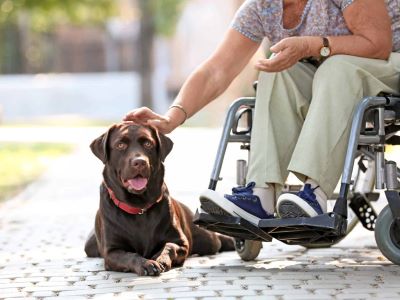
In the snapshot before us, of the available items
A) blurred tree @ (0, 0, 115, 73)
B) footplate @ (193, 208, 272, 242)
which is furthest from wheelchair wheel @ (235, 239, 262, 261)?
blurred tree @ (0, 0, 115, 73)

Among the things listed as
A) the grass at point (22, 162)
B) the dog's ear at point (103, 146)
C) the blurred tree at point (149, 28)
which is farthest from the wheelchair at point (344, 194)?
the blurred tree at point (149, 28)

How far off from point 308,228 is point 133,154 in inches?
40.4

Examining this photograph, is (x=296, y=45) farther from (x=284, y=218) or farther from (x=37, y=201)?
(x=37, y=201)

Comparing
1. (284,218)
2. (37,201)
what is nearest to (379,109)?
(284,218)

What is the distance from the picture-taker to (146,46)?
33219 millimetres

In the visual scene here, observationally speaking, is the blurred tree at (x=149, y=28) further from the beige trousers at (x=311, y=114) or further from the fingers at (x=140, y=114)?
the beige trousers at (x=311, y=114)

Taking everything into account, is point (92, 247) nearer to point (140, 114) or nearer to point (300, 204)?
point (140, 114)

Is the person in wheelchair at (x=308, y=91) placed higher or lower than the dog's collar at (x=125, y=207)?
Result: higher

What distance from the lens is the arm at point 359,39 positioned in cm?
552

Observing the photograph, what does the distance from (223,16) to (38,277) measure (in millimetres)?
27487

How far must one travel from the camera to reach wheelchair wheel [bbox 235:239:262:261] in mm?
6230

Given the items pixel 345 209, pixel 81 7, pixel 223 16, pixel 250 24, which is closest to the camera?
pixel 345 209

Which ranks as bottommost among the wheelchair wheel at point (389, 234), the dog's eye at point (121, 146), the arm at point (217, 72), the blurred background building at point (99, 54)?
the blurred background building at point (99, 54)

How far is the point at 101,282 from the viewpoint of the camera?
554 cm
